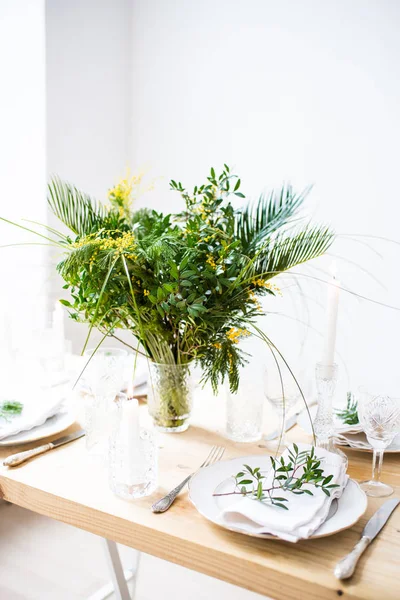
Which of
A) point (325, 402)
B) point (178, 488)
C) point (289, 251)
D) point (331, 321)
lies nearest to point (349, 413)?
point (325, 402)

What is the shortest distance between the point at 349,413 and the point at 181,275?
21.3 inches

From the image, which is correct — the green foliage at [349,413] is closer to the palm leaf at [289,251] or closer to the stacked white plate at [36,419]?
the palm leaf at [289,251]

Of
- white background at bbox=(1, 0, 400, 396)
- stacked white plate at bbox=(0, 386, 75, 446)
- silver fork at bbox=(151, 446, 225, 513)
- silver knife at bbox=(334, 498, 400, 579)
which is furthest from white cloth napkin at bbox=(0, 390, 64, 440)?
white background at bbox=(1, 0, 400, 396)

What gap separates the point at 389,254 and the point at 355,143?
1.72 ft

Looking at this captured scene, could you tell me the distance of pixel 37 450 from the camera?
119cm

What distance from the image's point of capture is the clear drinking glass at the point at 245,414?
1316mm

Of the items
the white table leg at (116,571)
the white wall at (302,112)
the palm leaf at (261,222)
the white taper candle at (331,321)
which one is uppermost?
the white wall at (302,112)

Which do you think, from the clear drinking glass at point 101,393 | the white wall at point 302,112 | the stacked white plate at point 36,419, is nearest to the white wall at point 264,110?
the white wall at point 302,112

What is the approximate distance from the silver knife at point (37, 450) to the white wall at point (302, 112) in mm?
1759

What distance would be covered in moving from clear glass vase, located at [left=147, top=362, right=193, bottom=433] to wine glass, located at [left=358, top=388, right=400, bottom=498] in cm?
41

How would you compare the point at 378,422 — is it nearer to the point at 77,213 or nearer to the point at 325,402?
the point at 325,402

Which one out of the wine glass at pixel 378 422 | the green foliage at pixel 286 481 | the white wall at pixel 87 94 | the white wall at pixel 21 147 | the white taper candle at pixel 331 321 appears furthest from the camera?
the white wall at pixel 87 94

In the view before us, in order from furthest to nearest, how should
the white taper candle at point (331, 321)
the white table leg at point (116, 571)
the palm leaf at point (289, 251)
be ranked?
the white table leg at point (116, 571) < the palm leaf at point (289, 251) < the white taper candle at point (331, 321)

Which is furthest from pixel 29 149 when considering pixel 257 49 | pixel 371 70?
pixel 371 70
